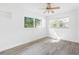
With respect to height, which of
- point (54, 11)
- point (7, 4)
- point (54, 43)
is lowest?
point (54, 43)

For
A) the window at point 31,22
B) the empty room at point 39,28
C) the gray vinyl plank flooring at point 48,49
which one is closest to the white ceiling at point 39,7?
the empty room at point 39,28

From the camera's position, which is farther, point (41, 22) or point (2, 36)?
point (41, 22)

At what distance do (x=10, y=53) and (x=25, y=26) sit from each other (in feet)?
1.73

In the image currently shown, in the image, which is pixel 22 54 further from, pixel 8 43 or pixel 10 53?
pixel 8 43

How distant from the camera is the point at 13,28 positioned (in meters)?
1.57

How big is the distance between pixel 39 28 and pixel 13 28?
453 millimetres

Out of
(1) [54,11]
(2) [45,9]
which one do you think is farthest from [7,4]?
(1) [54,11]

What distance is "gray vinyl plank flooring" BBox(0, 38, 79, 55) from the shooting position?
1.58 meters

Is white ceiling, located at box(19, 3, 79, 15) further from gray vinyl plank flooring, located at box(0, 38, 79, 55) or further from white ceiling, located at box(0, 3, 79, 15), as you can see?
gray vinyl plank flooring, located at box(0, 38, 79, 55)


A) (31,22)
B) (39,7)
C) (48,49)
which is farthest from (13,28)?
(48,49)

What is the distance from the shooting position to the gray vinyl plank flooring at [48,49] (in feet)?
5.17

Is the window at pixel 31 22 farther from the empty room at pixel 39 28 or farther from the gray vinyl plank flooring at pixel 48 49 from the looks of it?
the gray vinyl plank flooring at pixel 48 49

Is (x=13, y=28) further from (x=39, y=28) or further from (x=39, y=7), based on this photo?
(x=39, y=7)
